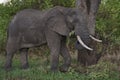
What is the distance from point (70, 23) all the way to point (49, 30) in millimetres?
566

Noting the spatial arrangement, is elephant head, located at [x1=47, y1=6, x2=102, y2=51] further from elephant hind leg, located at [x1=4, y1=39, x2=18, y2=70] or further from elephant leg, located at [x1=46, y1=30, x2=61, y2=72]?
elephant hind leg, located at [x1=4, y1=39, x2=18, y2=70]

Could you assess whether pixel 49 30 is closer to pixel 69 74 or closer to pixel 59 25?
pixel 59 25

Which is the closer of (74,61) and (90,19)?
(90,19)

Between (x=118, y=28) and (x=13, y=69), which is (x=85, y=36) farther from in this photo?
(x=118, y=28)

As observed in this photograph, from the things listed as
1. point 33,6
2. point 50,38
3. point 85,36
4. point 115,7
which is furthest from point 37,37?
point 33,6

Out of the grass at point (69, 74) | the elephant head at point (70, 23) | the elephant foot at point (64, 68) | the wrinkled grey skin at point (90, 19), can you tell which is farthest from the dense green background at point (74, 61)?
the elephant head at point (70, 23)

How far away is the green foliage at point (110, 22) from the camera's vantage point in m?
14.0

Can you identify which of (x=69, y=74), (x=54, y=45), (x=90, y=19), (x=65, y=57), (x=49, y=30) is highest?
(x=90, y=19)

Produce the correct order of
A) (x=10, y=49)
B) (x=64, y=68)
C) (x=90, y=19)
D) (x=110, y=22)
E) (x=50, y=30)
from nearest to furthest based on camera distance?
1. (x=50, y=30)
2. (x=64, y=68)
3. (x=10, y=49)
4. (x=90, y=19)
5. (x=110, y=22)

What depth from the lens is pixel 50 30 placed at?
34.1 feet

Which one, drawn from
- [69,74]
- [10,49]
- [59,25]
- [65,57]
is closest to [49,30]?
[59,25]

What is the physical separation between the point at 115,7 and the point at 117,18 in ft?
1.77

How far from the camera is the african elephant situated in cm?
1013

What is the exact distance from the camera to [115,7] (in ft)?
46.1
